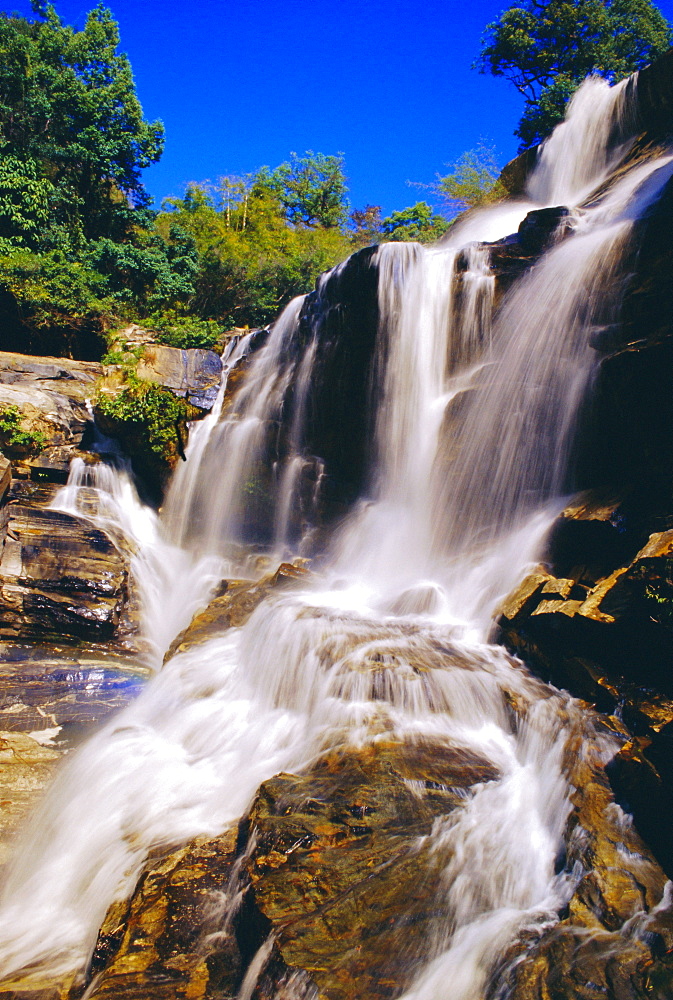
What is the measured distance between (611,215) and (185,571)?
11968 mm

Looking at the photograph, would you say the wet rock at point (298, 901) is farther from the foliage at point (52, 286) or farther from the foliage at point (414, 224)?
the foliage at point (414, 224)

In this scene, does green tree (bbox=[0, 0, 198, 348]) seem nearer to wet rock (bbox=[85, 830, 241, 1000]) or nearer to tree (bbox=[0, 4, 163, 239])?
tree (bbox=[0, 4, 163, 239])

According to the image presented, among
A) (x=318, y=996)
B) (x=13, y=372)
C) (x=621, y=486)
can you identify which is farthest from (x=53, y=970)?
(x=13, y=372)

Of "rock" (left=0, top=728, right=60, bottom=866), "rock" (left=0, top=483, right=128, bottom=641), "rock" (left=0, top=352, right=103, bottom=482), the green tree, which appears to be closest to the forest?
the green tree

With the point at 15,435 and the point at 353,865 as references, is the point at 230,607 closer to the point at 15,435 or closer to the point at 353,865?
the point at 353,865

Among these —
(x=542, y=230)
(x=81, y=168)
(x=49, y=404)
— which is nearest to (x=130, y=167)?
(x=81, y=168)

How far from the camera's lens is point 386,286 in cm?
1236

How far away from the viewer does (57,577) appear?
31.8 ft

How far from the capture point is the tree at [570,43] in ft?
70.3

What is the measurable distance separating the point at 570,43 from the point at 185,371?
21.7 meters

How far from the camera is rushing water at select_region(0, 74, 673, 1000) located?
13.6 feet

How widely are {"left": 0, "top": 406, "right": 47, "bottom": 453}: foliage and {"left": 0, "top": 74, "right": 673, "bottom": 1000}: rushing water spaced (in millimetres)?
1154

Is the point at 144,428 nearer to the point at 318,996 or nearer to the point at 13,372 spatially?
the point at 13,372

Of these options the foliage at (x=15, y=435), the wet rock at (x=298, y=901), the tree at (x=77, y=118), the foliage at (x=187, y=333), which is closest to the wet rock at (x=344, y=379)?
the foliage at (x=187, y=333)
